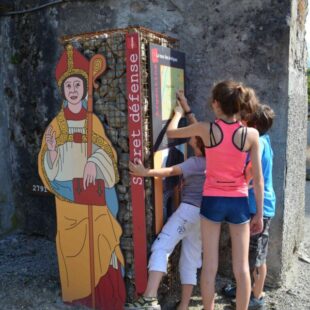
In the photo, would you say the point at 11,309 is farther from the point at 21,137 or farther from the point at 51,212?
the point at 21,137

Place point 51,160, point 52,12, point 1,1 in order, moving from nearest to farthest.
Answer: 1. point 51,160
2. point 52,12
3. point 1,1

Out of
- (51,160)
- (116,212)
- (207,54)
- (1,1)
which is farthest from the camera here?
(1,1)

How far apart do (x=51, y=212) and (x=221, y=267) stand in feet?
7.07

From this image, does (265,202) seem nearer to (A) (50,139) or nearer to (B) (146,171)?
(B) (146,171)

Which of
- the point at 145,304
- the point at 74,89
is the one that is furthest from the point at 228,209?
the point at 74,89

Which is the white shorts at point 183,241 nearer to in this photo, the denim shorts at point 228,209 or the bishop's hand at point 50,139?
the denim shorts at point 228,209

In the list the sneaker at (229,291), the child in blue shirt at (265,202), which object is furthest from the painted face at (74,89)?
the sneaker at (229,291)

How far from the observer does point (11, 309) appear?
341 centimetres

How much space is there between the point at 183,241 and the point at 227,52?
1704mm

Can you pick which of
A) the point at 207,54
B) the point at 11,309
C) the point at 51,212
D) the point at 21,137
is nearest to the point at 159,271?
the point at 11,309

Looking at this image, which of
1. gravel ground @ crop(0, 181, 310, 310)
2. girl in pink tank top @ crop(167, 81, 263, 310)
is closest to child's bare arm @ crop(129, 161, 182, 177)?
girl in pink tank top @ crop(167, 81, 263, 310)

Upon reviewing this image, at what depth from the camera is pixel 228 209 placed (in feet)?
9.18

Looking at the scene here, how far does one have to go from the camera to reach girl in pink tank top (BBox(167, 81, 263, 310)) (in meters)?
2.75

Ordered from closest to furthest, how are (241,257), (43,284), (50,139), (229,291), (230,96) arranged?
1. (230,96)
2. (241,257)
3. (50,139)
4. (229,291)
5. (43,284)
